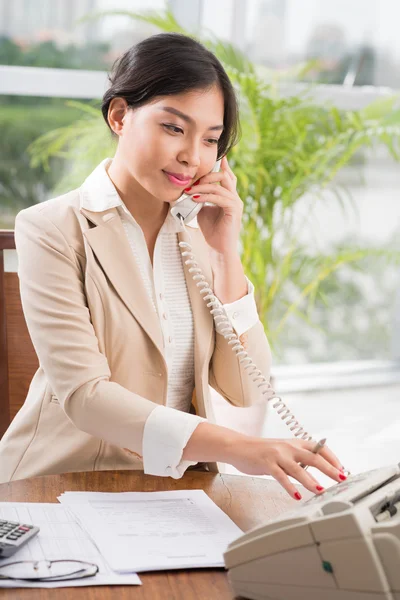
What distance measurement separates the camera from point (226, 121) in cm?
187

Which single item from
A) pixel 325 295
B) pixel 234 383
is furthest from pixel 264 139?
pixel 234 383

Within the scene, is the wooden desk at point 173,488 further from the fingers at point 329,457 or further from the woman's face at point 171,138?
the woman's face at point 171,138

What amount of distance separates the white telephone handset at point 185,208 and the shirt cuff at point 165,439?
0.53 metres

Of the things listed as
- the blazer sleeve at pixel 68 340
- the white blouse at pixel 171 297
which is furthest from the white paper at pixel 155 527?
the white blouse at pixel 171 297

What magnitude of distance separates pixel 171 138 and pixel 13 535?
2.86 feet

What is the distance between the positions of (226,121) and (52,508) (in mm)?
941

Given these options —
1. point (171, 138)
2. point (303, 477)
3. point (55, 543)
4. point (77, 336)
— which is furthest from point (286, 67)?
point (55, 543)

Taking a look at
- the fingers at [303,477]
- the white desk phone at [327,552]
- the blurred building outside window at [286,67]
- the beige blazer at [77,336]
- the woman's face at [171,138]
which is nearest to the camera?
the white desk phone at [327,552]

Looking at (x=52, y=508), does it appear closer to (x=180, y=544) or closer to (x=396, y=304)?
(x=180, y=544)

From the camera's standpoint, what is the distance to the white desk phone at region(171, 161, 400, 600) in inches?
39.6

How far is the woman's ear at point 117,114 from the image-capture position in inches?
71.2

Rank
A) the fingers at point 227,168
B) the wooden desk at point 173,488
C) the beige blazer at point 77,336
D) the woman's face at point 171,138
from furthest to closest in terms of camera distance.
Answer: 1. the fingers at point 227,168
2. the woman's face at point 171,138
3. the beige blazer at point 77,336
4. the wooden desk at point 173,488

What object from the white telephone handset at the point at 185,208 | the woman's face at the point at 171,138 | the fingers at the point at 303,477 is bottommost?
the fingers at the point at 303,477

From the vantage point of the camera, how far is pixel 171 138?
5.61 feet
